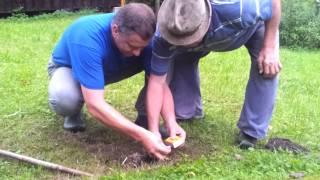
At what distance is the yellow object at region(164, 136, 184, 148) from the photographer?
386 cm

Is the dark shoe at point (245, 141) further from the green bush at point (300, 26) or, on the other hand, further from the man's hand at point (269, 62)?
the green bush at point (300, 26)

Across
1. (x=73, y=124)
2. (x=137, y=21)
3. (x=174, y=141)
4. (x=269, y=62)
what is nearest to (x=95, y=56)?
(x=137, y=21)

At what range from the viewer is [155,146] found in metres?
3.63

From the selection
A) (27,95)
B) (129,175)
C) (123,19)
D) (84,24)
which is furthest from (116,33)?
(27,95)

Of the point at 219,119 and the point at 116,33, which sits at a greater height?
the point at 116,33

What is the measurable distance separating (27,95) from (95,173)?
6.85ft

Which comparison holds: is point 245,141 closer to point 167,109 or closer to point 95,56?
point 167,109

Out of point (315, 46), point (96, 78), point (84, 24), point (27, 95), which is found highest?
point (84, 24)

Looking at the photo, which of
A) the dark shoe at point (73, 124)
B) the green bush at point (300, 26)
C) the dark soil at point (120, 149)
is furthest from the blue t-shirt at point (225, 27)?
the green bush at point (300, 26)

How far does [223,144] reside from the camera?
14.1ft

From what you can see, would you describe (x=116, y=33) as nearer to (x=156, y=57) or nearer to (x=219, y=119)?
(x=156, y=57)

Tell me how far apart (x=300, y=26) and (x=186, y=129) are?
25.3ft

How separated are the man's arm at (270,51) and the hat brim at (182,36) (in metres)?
0.58

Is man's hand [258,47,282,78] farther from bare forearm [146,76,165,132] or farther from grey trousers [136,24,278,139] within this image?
bare forearm [146,76,165,132]
